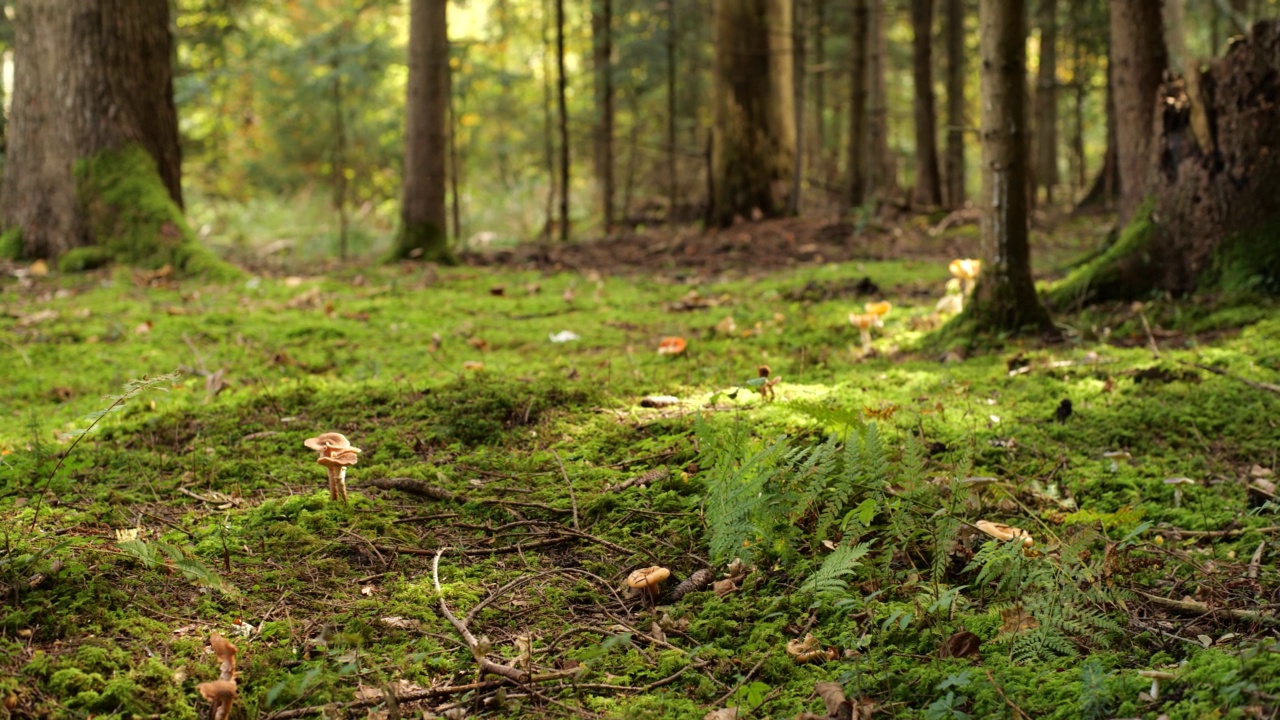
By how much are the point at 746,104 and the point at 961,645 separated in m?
11.9

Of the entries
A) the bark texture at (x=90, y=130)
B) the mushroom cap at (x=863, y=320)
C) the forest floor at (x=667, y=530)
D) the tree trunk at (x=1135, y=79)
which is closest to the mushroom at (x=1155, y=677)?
the forest floor at (x=667, y=530)

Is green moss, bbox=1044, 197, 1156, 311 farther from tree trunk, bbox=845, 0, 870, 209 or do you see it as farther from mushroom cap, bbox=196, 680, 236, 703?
tree trunk, bbox=845, 0, 870, 209

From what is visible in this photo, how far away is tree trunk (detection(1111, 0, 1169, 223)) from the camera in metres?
6.88

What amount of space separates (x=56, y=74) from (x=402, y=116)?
31.4 feet

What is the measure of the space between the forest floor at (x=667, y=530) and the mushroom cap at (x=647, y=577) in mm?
74

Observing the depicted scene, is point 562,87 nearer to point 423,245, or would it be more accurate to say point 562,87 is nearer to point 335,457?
point 423,245

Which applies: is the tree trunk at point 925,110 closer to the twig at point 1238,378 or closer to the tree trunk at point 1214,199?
the tree trunk at point 1214,199

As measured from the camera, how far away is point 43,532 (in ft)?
9.39

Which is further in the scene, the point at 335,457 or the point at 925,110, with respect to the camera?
the point at 925,110

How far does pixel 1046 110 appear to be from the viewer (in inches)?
796

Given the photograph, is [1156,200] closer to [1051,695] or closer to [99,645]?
[1051,695]

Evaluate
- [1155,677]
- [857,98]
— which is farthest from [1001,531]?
[857,98]

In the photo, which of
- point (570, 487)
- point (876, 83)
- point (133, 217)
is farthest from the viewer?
point (876, 83)

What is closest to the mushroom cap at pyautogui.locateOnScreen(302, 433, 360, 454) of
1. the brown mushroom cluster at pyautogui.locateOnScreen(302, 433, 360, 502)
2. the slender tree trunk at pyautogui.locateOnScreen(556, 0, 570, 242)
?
the brown mushroom cluster at pyautogui.locateOnScreen(302, 433, 360, 502)
